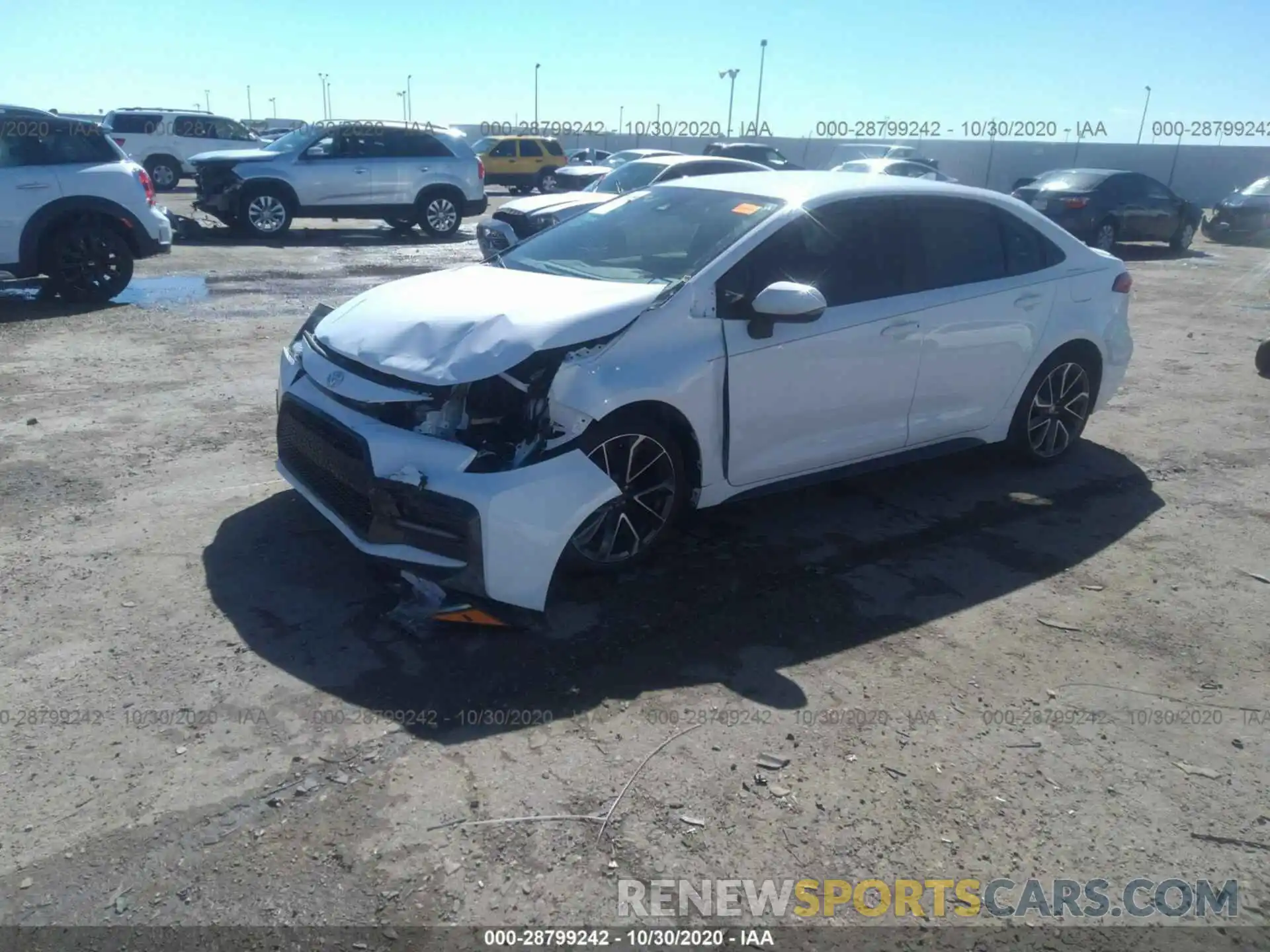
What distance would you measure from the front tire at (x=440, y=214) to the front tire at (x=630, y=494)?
14.3 meters

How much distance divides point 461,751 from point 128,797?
0.98 m

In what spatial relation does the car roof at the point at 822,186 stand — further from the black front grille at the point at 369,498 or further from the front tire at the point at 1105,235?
the front tire at the point at 1105,235

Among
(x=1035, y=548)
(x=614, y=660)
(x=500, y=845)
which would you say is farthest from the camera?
(x=1035, y=548)

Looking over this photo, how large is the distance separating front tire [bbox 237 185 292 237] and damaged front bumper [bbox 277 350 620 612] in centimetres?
1367

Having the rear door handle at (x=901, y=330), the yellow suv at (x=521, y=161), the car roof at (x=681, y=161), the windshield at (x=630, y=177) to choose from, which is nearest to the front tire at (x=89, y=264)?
the windshield at (x=630, y=177)

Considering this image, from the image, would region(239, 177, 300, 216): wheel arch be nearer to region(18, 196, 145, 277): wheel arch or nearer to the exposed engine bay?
region(18, 196, 145, 277): wheel arch

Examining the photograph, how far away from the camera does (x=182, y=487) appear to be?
17.3ft

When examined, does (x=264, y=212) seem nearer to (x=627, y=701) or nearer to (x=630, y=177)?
(x=630, y=177)

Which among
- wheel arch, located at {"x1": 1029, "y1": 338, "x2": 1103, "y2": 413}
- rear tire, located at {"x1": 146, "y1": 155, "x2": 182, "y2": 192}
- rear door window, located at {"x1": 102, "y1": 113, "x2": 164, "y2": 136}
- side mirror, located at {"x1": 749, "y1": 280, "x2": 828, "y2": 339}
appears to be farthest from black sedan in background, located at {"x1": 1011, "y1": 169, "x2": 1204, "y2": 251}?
rear door window, located at {"x1": 102, "y1": 113, "x2": 164, "y2": 136}

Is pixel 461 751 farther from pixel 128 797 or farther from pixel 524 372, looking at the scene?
pixel 524 372

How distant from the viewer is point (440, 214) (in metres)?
17.7

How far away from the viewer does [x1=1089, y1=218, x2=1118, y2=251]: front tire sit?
1844 centimetres

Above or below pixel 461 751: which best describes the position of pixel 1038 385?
above

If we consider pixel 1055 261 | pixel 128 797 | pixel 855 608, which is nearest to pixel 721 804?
pixel 855 608
